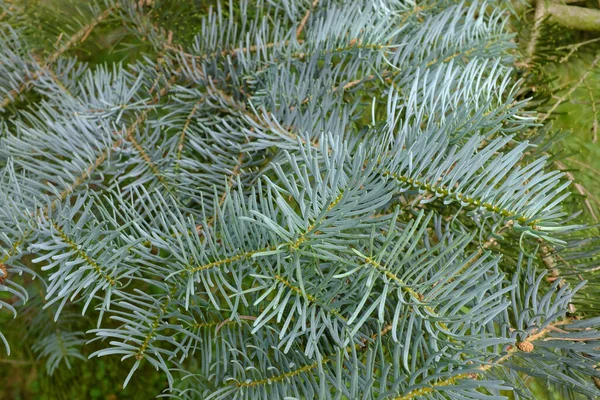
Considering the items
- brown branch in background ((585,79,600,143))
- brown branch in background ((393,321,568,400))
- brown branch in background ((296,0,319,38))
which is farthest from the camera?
brown branch in background ((585,79,600,143))

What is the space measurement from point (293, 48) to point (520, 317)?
176 millimetres

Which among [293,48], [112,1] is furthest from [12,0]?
[293,48]

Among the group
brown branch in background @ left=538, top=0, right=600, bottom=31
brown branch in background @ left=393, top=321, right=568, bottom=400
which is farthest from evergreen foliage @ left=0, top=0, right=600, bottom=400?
brown branch in background @ left=538, top=0, right=600, bottom=31

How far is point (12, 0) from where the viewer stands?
0.37 m

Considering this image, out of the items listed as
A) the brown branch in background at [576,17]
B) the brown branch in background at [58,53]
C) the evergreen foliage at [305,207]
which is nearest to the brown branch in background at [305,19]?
the evergreen foliage at [305,207]

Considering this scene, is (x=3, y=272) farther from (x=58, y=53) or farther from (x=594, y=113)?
(x=594, y=113)

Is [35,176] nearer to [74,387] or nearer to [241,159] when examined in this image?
[241,159]

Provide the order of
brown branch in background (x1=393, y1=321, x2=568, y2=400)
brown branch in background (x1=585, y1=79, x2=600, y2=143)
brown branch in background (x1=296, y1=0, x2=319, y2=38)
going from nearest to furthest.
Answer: brown branch in background (x1=393, y1=321, x2=568, y2=400)
brown branch in background (x1=296, y1=0, x2=319, y2=38)
brown branch in background (x1=585, y1=79, x2=600, y2=143)

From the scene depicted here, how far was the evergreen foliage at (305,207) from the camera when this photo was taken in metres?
0.17

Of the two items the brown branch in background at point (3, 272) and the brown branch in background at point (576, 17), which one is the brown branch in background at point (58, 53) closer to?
the brown branch in background at point (3, 272)

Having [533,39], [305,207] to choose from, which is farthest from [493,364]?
[533,39]

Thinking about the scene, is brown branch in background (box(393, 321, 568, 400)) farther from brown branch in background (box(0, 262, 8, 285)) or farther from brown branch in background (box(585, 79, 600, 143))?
brown branch in background (box(585, 79, 600, 143))

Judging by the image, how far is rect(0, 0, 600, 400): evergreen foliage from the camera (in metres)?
0.17

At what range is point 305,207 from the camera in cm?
15
